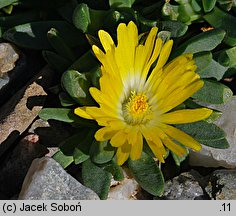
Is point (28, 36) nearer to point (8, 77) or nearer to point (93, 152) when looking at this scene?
point (8, 77)

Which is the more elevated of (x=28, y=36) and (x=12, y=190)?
(x=28, y=36)

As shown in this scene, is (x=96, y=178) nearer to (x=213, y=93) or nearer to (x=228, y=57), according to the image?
(x=213, y=93)

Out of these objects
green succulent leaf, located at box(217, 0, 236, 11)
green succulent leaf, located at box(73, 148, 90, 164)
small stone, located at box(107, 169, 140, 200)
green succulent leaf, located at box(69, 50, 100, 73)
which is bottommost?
small stone, located at box(107, 169, 140, 200)

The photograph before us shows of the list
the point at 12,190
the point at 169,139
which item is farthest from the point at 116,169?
the point at 12,190

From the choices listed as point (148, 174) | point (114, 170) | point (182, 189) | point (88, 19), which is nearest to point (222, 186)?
point (182, 189)

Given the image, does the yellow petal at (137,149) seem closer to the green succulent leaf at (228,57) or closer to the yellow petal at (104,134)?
the yellow petal at (104,134)

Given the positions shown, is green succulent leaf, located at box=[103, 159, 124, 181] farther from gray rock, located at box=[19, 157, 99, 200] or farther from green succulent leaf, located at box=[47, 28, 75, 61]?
green succulent leaf, located at box=[47, 28, 75, 61]

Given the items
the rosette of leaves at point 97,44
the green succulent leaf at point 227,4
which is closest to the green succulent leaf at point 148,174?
the rosette of leaves at point 97,44

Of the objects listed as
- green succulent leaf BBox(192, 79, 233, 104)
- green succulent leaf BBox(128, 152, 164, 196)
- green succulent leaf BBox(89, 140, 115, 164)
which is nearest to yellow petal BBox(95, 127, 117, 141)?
green succulent leaf BBox(89, 140, 115, 164)
